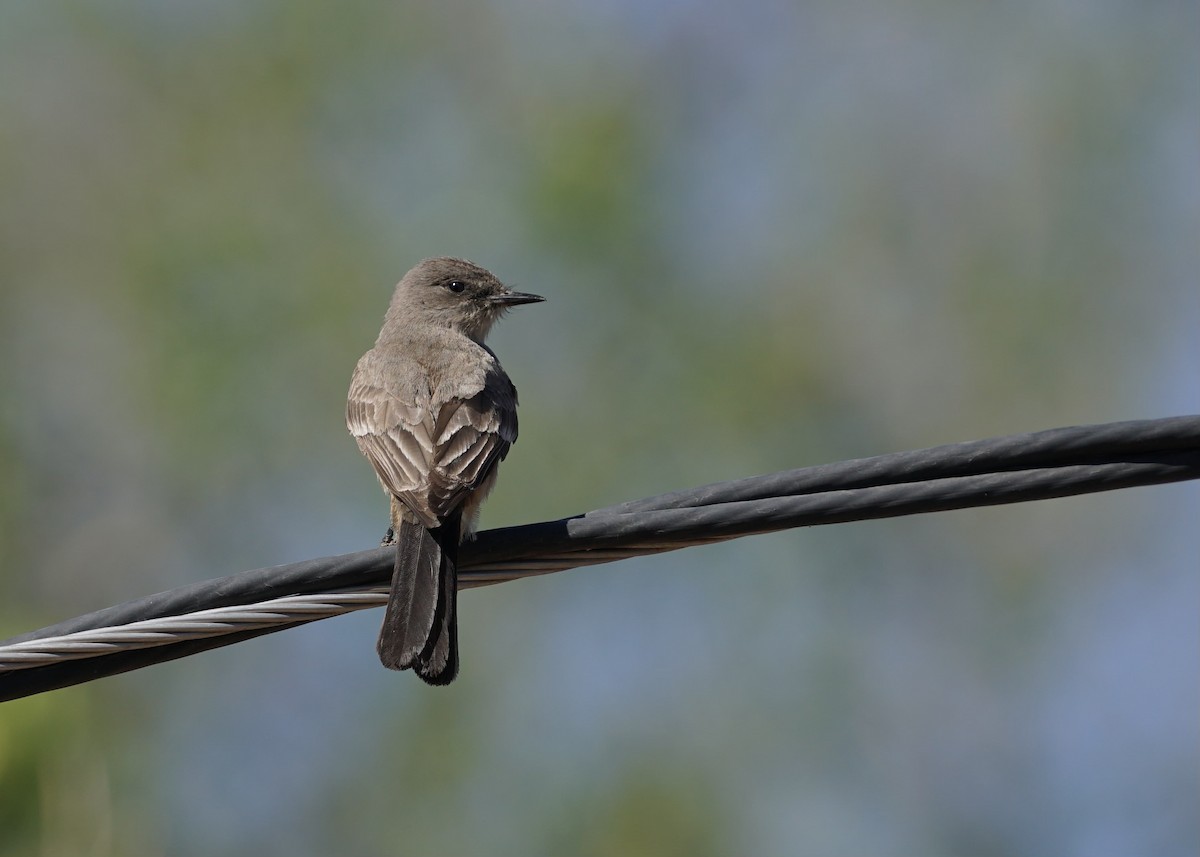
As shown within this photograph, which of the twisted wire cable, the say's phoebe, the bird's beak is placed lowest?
the twisted wire cable

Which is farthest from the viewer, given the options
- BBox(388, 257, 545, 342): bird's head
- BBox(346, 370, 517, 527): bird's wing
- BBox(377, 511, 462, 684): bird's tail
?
BBox(388, 257, 545, 342): bird's head

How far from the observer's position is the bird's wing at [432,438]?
18.6ft

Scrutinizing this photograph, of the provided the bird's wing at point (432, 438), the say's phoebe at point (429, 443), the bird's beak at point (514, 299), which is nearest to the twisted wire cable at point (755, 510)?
the say's phoebe at point (429, 443)

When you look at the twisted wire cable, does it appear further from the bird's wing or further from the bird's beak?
the bird's beak

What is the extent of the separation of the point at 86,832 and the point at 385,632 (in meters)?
6.38

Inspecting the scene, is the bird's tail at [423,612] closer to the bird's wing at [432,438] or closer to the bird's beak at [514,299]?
the bird's wing at [432,438]

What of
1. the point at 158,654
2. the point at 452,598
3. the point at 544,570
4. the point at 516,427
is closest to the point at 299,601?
the point at 158,654

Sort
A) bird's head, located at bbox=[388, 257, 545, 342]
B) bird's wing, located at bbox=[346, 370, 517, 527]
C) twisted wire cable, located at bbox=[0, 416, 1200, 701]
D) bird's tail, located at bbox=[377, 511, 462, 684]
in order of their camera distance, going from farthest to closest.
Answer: bird's head, located at bbox=[388, 257, 545, 342] → bird's wing, located at bbox=[346, 370, 517, 527] → bird's tail, located at bbox=[377, 511, 462, 684] → twisted wire cable, located at bbox=[0, 416, 1200, 701]

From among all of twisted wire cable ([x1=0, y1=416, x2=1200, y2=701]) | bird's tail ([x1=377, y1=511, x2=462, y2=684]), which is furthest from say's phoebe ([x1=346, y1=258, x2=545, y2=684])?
twisted wire cable ([x1=0, y1=416, x2=1200, y2=701])

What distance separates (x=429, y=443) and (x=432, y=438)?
7 cm

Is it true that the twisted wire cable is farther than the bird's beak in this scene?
No

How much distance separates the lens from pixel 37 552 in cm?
1455

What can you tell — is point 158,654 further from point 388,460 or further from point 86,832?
point 86,832

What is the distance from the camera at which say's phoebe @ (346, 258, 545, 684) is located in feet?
16.3
